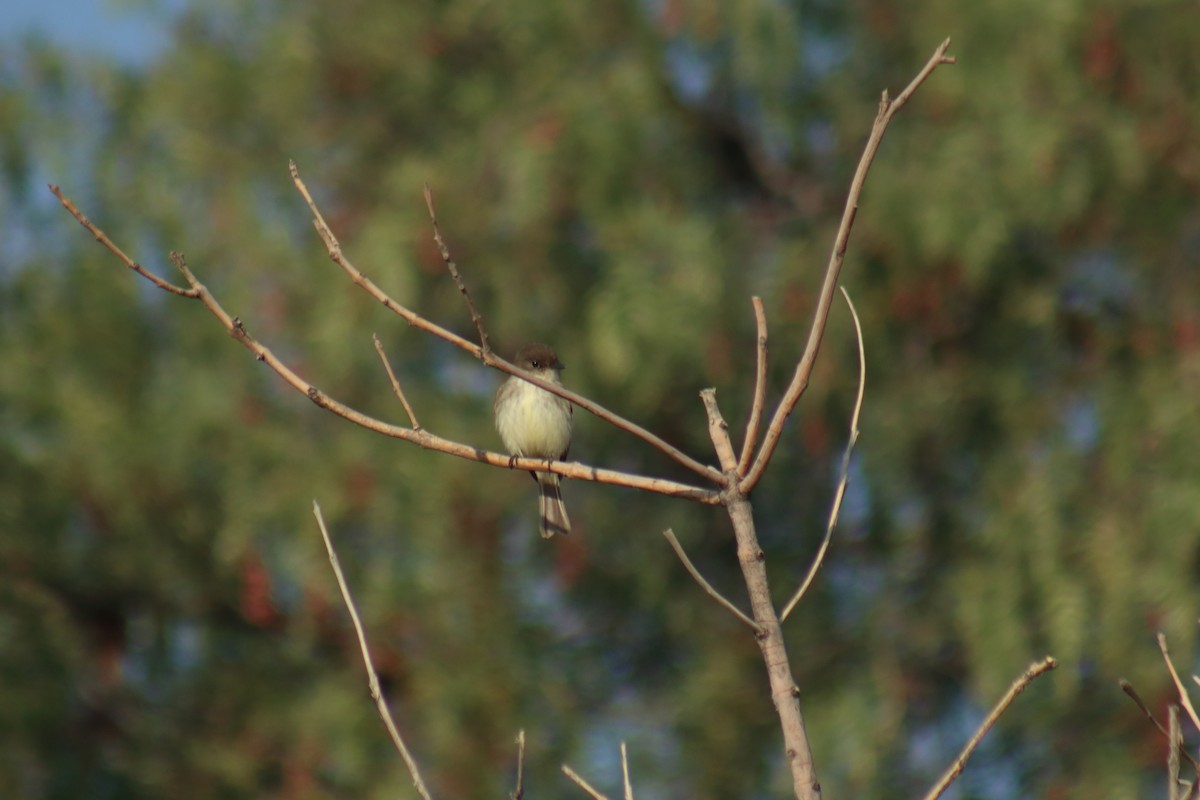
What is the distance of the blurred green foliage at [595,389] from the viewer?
6906 mm

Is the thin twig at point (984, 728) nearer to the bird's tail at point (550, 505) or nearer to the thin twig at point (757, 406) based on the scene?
the thin twig at point (757, 406)

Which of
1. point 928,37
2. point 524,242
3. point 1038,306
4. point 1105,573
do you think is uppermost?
point 928,37

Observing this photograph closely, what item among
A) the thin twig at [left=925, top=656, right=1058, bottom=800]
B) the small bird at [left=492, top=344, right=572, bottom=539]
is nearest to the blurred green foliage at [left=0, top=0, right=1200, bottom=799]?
the small bird at [left=492, top=344, right=572, bottom=539]

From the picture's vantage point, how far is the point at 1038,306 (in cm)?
748

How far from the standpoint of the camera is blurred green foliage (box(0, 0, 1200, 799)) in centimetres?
691

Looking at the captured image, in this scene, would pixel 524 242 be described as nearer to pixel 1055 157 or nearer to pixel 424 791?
pixel 1055 157

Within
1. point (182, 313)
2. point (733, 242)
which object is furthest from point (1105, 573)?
point (182, 313)

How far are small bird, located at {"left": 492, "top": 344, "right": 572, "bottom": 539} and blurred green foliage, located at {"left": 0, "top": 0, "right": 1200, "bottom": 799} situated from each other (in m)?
0.63

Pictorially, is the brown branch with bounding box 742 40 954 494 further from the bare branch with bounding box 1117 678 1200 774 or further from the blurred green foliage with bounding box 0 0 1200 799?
the blurred green foliage with bounding box 0 0 1200 799

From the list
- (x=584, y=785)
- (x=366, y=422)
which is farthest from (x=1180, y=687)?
(x=366, y=422)

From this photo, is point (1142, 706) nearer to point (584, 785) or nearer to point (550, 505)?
point (584, 785)

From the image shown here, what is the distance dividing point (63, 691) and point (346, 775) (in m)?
1.43

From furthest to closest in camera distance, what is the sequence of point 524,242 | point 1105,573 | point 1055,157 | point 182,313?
point 182,313 → point 524,242 → point 1055,157 → point 1105,573

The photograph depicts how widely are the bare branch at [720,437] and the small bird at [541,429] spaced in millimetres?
3329
